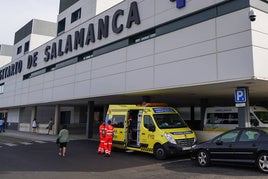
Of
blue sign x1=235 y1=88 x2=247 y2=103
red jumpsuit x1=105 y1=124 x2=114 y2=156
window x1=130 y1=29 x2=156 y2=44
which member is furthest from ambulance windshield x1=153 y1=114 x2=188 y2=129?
window x1=130 y1=29 x2=156 y2=44

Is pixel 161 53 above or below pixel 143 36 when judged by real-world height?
below

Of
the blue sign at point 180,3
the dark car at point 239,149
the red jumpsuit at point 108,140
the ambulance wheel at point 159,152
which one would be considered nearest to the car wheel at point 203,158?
the dark car at point 239,149

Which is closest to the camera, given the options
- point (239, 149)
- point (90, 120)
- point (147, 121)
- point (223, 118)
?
point (239, 149)

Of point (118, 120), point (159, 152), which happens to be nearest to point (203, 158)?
point (159, 152)

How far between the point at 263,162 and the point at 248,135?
101 cm

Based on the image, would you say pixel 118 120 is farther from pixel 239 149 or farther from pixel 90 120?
pixel 90 120

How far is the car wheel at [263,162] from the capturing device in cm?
839

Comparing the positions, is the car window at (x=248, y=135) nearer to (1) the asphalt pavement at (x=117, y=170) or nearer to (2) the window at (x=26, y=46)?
(1) the asphalt pavement at (x=117, y=170)

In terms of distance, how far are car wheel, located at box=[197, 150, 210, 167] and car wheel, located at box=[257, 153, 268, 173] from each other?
1.88m

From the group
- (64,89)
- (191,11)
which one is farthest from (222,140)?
(64,89)

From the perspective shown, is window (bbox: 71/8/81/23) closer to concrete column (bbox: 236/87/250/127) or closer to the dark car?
concrete column (bbox: 236/87/250/127)

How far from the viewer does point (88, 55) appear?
73.2ft

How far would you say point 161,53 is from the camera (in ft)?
49.4

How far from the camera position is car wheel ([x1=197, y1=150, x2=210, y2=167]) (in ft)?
33.0
